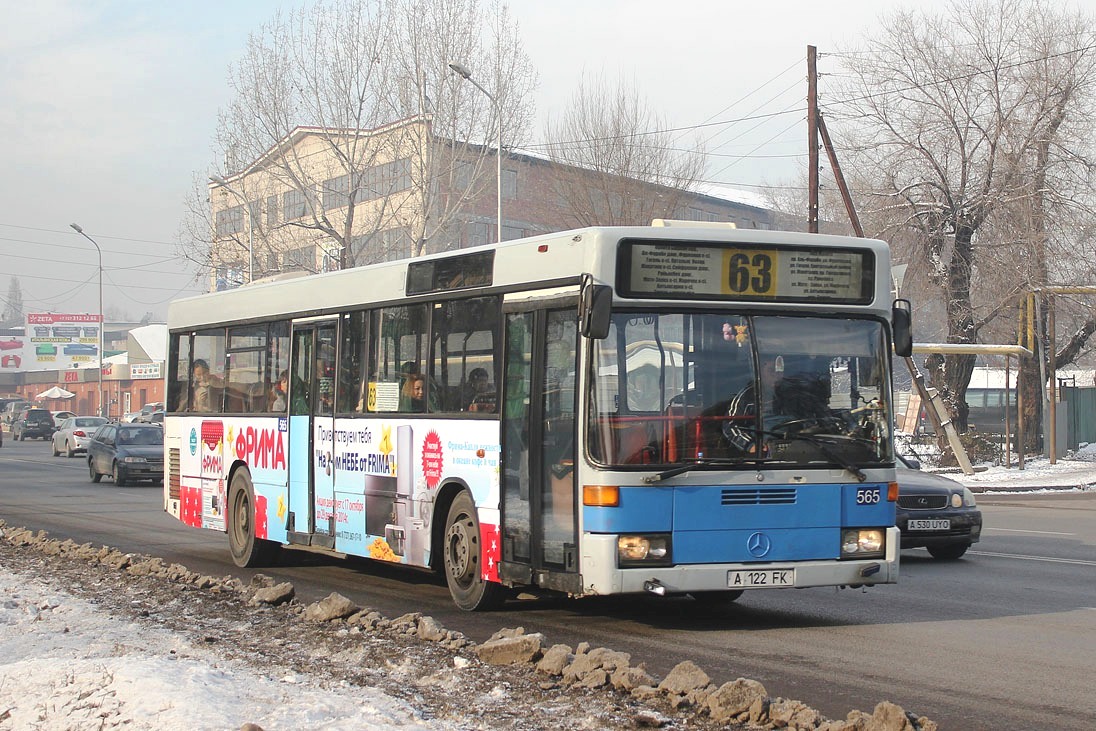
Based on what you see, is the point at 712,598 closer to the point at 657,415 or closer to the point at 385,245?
the point at 657,415

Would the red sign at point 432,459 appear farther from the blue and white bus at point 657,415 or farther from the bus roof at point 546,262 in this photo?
the bus roof at point 546,262

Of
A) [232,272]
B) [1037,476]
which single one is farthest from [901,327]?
[232,272]

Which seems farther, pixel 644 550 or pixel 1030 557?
pixel 1030 557

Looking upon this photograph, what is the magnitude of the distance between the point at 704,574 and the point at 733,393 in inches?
50.0

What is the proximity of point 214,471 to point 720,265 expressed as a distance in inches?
328

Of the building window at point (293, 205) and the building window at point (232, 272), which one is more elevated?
the building window at point (293, 205)

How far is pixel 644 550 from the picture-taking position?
357 inches

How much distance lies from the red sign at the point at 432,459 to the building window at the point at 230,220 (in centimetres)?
3714

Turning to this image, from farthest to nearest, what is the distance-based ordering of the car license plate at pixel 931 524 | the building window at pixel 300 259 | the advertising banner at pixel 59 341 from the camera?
the advertising banner at pixel 59 341 < the building window at pixel 300 259 < the car license plate at pixel 931 524

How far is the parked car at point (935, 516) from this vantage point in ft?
47.5

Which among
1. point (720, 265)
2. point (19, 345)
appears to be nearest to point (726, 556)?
point (720, 265)

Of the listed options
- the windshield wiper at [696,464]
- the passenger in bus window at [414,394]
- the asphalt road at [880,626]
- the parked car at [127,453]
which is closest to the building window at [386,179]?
the parked car at [127,453]

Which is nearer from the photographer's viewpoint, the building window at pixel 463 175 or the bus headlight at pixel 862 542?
the bus headlight at pixel 862 542

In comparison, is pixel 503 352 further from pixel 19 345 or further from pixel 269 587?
pixel 19 345
